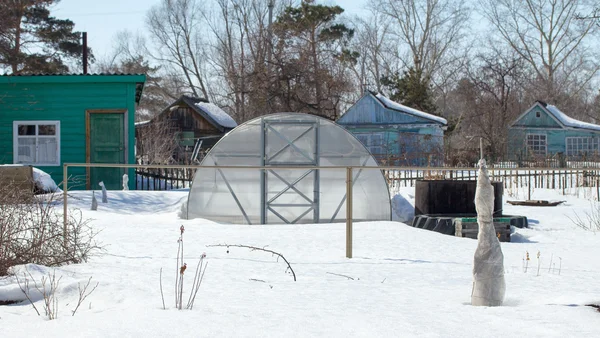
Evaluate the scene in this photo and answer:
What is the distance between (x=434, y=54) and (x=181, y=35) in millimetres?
19944

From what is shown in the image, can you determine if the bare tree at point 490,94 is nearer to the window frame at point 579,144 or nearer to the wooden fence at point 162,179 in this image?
the window frame at point 579,144

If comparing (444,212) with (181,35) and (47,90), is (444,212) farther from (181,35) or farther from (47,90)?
(181,35)

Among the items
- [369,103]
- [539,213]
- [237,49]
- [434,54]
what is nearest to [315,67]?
[369,103]

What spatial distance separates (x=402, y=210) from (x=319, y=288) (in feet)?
32.5

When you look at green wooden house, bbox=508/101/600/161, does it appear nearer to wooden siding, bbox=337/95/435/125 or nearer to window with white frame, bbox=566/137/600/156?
window with white frame, bbox=566/137/600/156

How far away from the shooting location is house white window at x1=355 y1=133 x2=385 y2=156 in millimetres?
37844

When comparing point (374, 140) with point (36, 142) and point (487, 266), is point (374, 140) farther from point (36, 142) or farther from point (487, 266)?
point (487, 266)

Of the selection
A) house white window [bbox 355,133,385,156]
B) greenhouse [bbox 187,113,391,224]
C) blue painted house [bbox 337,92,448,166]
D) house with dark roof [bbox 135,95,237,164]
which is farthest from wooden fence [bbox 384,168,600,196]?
house with dark roof [bbox 135,95,237,164]

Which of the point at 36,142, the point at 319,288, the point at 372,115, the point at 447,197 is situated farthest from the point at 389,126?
the point at 319,288

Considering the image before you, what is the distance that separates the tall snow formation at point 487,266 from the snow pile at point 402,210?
9.77 m

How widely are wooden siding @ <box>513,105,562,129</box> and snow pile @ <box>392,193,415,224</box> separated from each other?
104 feet

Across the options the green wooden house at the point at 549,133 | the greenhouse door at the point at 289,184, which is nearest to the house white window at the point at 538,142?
the green wooden house at the point at 549,133

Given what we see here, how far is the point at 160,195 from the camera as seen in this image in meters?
19.6

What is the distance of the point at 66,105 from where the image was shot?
843 inches
